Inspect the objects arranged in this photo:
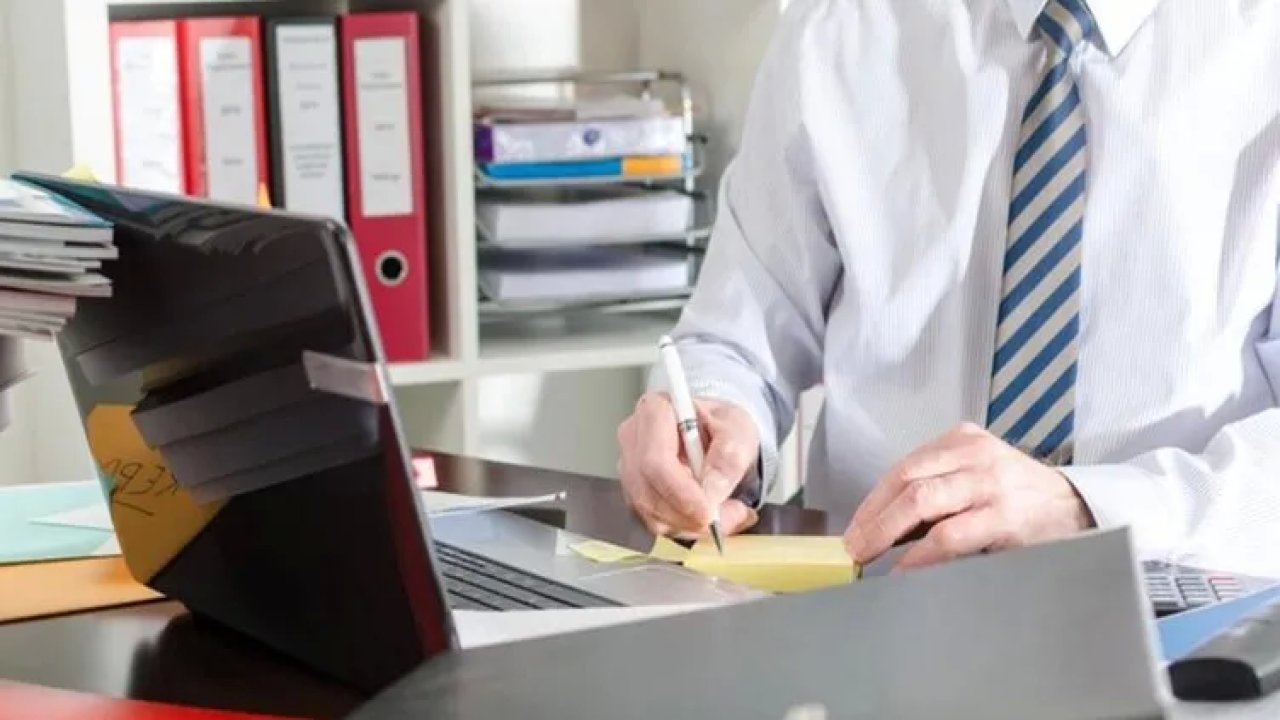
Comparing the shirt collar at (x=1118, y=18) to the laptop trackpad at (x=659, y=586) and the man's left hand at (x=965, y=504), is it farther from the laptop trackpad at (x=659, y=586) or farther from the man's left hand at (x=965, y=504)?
the laptop trackpad at (x=659, y=586)

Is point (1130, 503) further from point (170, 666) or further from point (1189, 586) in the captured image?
point (170, 666)

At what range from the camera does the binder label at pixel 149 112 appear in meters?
2.14

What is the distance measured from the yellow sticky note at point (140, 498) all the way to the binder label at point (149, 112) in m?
1.07

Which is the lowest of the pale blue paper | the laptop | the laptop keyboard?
the pale blue paper

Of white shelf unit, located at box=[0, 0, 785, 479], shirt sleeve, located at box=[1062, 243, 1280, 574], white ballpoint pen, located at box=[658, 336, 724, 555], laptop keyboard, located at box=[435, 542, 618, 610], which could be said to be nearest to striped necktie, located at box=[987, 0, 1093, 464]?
shirt sleeve, located at box=[1062, 243, 1280, 574]

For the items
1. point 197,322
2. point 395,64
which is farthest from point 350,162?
point 197,322

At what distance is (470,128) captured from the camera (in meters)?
2.28

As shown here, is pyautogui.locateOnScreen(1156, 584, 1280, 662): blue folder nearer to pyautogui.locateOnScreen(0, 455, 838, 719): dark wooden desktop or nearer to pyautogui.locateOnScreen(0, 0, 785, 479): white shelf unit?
pyautogui.locateOnScreen(0, 455, 838, 719): dark wooden desktop

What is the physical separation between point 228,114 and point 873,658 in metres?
1.71

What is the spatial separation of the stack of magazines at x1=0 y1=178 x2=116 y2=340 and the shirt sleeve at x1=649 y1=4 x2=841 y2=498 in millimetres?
715

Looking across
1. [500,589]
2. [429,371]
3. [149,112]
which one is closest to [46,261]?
[500,589]

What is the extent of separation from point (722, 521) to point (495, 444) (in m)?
1.43

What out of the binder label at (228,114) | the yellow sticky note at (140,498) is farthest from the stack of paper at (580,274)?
the yellow sticky note at (140,498)

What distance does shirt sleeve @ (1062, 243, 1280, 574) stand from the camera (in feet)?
3.99
